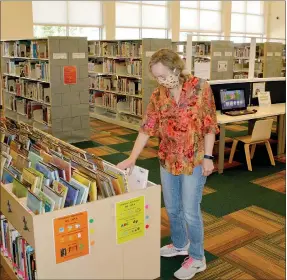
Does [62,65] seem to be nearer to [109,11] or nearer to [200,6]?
[109,11]

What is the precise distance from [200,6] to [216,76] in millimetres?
6108

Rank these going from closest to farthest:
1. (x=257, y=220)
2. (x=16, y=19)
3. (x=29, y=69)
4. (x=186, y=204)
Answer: (x=186, y=204)
(x=257, y=220)
(x=29, y=69)
(x=16, y=19)

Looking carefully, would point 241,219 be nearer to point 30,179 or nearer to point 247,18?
point 30,179

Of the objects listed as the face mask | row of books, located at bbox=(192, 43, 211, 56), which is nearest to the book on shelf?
the face mask

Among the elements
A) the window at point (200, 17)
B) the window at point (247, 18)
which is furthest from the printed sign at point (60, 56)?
the window at point (247, 18)

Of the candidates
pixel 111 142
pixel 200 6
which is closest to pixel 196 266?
pixel 111 142

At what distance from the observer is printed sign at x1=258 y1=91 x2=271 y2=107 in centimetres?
553

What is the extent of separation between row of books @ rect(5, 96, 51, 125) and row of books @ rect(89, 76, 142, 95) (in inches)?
62.2

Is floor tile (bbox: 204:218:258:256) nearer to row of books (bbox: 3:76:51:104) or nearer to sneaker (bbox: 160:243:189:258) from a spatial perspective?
sneaker (bbox: 160:243:189:258)

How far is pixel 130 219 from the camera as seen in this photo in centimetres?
228

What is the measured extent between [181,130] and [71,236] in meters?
0.85

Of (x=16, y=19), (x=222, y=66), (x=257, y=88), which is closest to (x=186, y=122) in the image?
(x=257, y=88)

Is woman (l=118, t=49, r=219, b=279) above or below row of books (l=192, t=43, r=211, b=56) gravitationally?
below

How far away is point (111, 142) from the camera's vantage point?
6418mm
